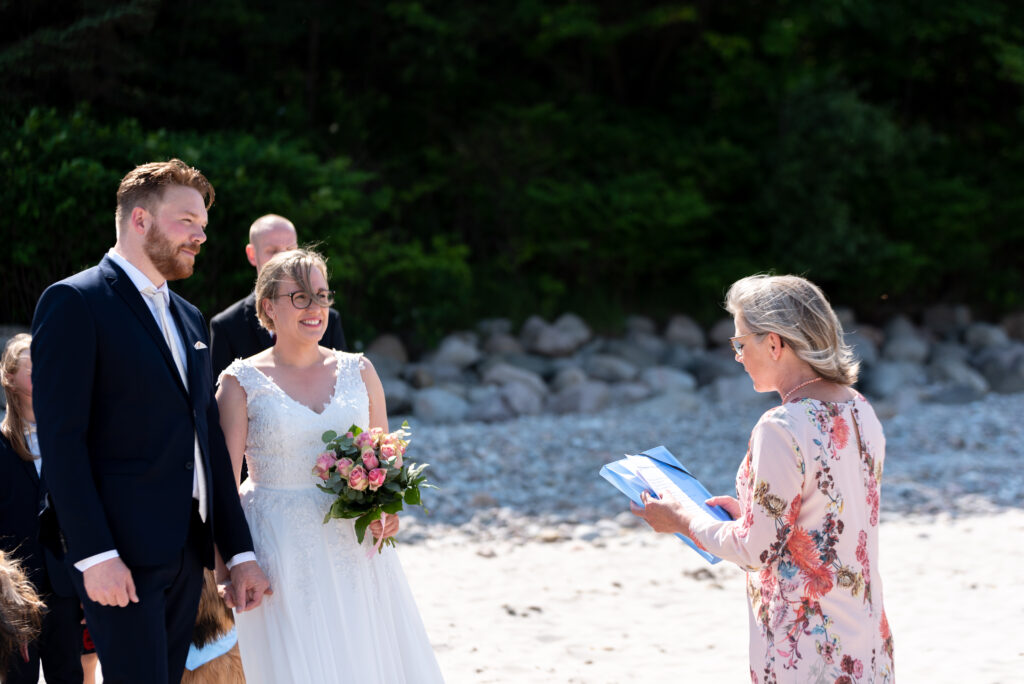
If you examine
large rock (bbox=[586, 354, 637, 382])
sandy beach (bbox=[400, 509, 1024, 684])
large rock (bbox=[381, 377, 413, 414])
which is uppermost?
large rock (bbox=[586, 354, 637, 382])

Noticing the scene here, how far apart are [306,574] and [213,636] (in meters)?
0.44

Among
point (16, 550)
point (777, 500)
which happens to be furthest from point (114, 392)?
point (777, 500)

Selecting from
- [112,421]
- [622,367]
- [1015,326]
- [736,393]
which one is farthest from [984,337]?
[112,421]

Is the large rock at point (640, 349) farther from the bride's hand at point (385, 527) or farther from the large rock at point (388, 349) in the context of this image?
the bride's hand at point (385, 527)

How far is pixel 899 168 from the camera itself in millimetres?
18984

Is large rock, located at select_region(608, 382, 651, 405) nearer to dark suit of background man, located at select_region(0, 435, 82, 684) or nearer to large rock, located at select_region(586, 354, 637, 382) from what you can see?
large rock, located at select_region(586, 354, 637, 382)

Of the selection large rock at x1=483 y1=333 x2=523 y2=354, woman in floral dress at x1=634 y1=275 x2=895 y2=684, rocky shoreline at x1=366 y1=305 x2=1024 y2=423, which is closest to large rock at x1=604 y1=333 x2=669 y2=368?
rocky shoreline at x1=366 y1=305 x2=1024 y2=423

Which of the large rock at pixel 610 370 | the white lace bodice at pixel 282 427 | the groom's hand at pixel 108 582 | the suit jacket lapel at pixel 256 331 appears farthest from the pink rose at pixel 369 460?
the large rock at pixel 610 370

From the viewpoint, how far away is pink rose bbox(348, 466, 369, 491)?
3.29 metres

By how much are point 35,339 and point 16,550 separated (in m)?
1.13

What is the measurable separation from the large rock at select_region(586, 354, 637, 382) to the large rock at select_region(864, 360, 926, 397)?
12.1 ft

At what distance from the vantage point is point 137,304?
9.95 ft

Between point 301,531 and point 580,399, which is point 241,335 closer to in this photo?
point 301,531

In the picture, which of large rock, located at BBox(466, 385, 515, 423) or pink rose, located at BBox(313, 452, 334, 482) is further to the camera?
large rock, located at BBox(466, 385, 515, 423)
